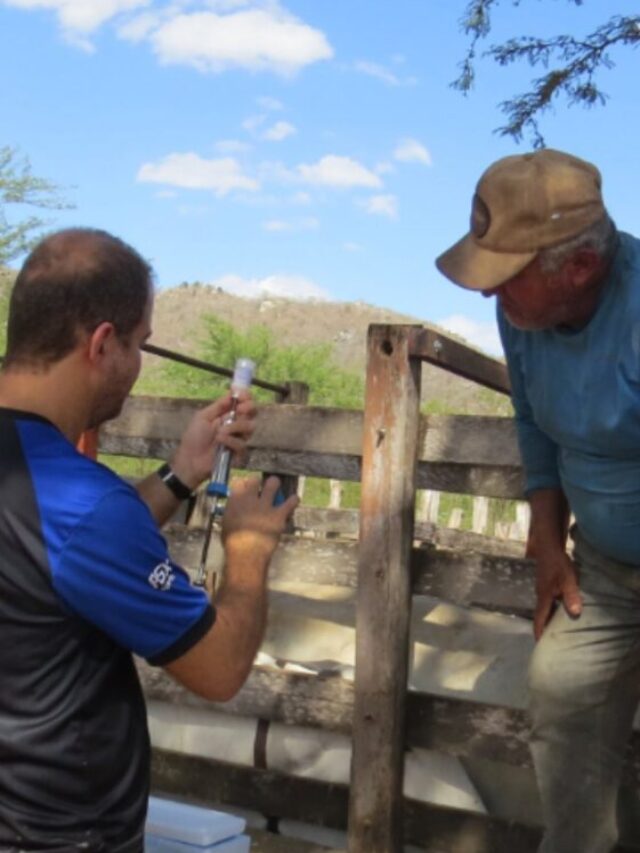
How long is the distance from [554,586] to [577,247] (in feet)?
2.78

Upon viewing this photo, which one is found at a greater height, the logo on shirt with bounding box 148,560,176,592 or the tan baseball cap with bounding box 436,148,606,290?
the tan baseball cap with bounding box 436,148,606,290

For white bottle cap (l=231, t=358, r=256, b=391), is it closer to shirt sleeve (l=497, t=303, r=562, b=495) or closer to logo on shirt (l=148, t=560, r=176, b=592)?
logo on shirt (l=148, t=560, r=176, b=592)

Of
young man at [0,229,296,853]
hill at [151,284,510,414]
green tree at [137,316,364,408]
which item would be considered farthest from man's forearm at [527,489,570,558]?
hill at [151,284,510,414]

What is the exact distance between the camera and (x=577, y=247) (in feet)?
10.0

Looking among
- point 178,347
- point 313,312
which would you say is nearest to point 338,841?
point 178,347

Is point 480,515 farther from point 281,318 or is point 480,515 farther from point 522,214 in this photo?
point 281,318

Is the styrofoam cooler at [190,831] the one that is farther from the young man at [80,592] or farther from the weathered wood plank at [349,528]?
the weathered wood plank at [349,528]

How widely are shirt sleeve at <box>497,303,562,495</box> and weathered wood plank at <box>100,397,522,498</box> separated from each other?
23.5 inches

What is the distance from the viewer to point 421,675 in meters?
4.32

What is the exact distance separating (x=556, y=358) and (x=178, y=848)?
1382 millimetres

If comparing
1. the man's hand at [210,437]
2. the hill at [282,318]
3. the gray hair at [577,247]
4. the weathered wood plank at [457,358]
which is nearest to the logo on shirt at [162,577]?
the man's hand at [210,437]

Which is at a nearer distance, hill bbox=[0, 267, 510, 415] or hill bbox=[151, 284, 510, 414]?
hill bbox=[0, 267, 510, 415]

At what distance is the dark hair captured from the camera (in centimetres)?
217

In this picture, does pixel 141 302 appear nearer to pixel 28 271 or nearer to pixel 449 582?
pixel 28 271
